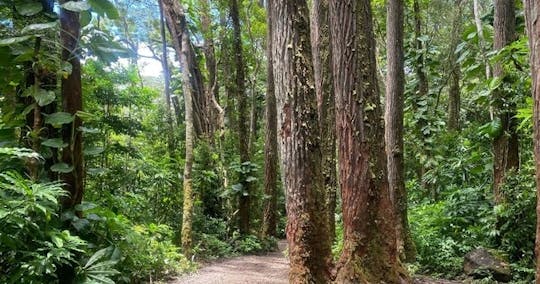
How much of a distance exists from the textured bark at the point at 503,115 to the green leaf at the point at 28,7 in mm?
6684

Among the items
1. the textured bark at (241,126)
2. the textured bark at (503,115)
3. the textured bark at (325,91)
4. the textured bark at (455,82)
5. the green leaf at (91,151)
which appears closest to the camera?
the green leaf at (91,151)

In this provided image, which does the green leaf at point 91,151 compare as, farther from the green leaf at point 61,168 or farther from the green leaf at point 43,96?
the green leaf at point 43,96

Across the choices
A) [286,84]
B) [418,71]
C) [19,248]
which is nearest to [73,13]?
[19,248]

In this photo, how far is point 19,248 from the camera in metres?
2.54

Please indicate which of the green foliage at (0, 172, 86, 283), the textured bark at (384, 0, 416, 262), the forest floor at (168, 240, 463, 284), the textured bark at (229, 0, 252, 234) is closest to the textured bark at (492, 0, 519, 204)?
the textured bark at (384, 0, 416, 262)

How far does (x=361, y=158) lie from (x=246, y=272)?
3.63 m

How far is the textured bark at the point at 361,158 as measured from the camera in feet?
15.4

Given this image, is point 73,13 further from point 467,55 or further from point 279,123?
point 467,55

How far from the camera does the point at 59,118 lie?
277 cm

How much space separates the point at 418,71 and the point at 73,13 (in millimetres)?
11939

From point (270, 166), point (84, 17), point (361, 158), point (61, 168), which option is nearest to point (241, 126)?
point (270, 166)

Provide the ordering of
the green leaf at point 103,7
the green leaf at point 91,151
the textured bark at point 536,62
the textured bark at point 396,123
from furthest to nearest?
1. the textured bark at point 396,123
2. the green leaf at point 91,151
3. the green leaf at point 103,7
4. the textured bark at point 536,62

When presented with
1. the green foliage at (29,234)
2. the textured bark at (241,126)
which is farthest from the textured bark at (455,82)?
the green foliage at (29,234)

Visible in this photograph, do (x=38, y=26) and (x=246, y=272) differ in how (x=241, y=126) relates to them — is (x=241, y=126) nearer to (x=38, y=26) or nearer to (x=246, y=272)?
(x=246, y=272)
